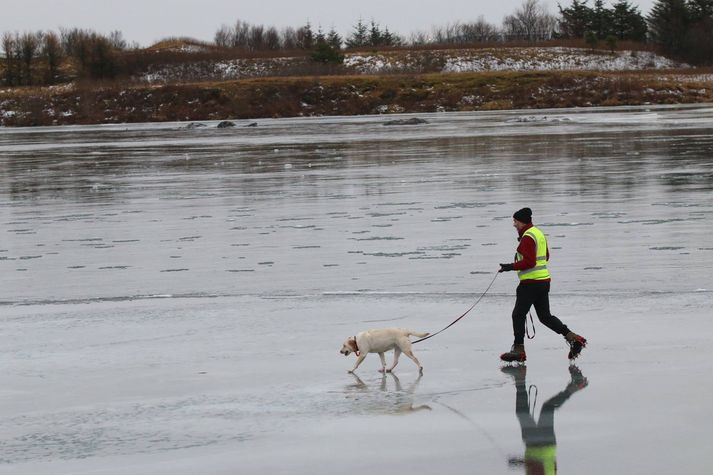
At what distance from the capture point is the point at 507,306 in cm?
1302

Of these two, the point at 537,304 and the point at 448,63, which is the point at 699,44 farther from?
the point at 537,304

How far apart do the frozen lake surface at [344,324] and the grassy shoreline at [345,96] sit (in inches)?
2359

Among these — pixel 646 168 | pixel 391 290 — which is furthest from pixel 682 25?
pixel 391 290

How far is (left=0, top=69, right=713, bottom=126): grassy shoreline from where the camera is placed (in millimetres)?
88625

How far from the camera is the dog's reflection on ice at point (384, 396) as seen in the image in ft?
29.0

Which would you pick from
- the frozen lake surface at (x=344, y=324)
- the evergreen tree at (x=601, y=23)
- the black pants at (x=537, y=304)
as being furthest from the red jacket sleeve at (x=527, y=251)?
the evergreen tree at (x=601, y=23)

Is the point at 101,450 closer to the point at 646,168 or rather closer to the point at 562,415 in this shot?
the point at 562,415

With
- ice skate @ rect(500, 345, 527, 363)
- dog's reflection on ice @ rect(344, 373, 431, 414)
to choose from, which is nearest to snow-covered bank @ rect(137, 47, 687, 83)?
ice skate @ rect(500, 345, 527, 363)

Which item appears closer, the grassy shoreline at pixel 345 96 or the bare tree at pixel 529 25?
the grassy shoreline at pixel 345 96

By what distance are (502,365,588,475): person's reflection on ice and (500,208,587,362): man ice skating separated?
40cm

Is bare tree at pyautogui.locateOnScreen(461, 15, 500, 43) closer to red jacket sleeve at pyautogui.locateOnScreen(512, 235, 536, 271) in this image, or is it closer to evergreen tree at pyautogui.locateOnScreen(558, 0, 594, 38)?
evergreen tree at pyautogui.locateOnScreen(558, 0, 594, 38)

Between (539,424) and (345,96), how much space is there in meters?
86.2

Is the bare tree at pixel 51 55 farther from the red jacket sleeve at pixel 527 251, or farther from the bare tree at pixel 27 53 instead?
the red jacket sleeve at pixel 527 251

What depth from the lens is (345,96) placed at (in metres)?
93.6
